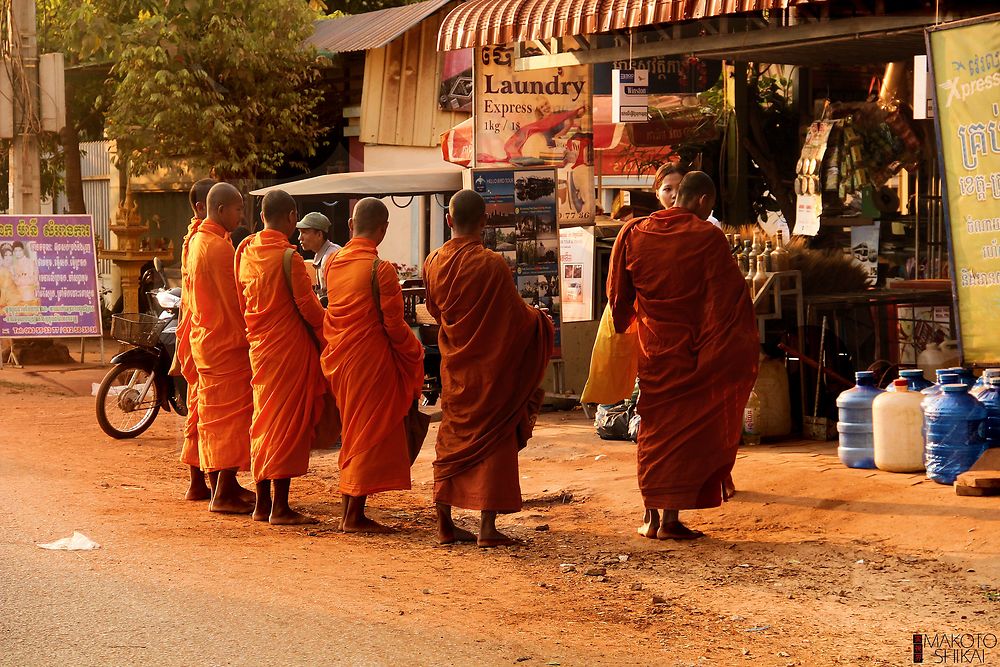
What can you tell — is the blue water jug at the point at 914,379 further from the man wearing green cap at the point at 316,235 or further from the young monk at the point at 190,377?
the young monk at the point at 190,377

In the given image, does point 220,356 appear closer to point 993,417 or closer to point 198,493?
point 198,493

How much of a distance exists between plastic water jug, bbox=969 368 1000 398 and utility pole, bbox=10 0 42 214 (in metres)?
10.9

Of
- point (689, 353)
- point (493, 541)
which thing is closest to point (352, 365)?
point (493, 541)

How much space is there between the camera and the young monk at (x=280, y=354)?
7.18m

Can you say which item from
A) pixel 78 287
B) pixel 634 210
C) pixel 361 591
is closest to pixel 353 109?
pixel 78 287

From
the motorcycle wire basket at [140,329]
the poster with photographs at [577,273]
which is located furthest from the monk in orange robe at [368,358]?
the poster with photographs at [577,273]

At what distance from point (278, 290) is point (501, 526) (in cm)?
175

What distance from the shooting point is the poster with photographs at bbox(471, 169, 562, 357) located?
34.3 feet

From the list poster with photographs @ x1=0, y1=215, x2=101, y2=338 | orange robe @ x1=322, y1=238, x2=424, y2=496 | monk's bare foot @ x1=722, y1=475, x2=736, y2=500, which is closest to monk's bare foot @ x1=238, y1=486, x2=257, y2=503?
orange robe @ x1=322, y1=238, x2=424, y2=496

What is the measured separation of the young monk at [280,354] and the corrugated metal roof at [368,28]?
1032 cm

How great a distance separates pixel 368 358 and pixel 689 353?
1.63m

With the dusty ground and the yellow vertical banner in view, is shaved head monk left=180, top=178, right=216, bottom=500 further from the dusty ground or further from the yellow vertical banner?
the yellow vertical banner

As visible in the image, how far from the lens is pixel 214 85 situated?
17.6 meters

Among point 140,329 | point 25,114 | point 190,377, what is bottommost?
point 190,377
